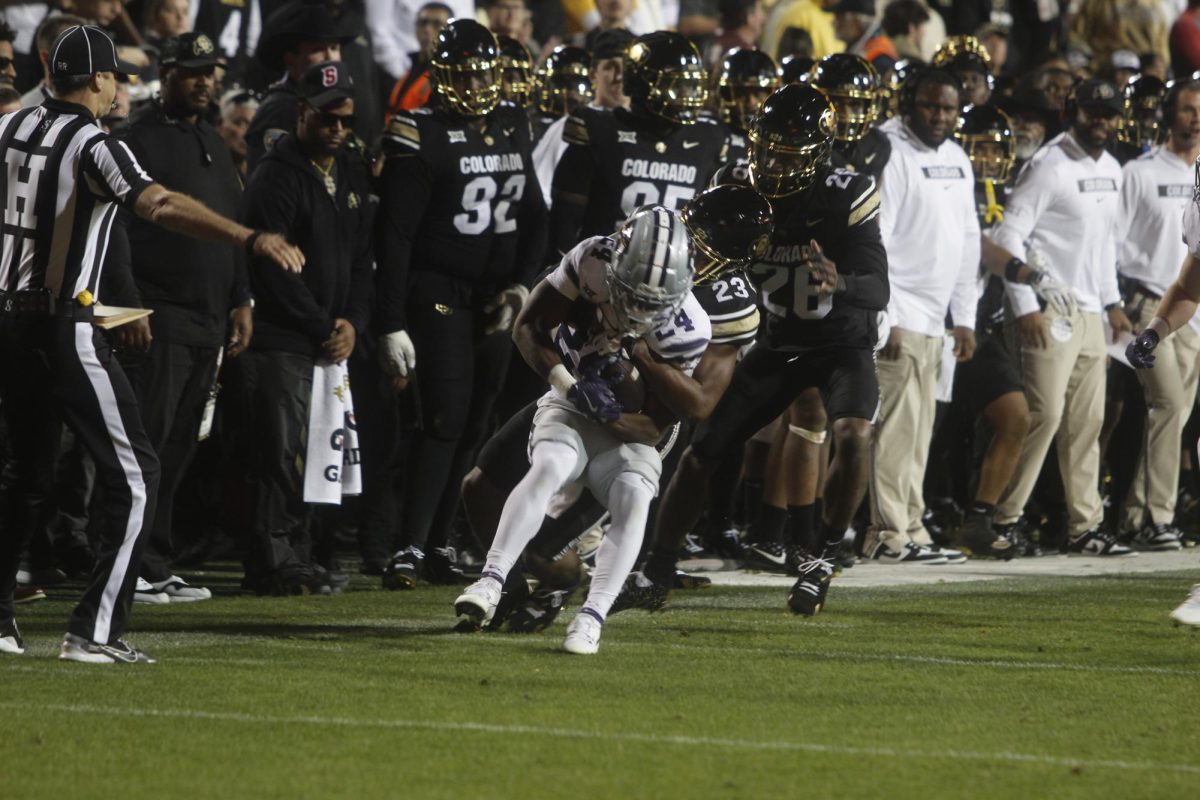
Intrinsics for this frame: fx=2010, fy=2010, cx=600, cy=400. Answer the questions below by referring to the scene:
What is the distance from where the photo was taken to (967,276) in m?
10.8

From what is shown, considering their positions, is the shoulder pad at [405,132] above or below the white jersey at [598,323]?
above

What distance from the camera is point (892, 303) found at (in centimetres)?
1041

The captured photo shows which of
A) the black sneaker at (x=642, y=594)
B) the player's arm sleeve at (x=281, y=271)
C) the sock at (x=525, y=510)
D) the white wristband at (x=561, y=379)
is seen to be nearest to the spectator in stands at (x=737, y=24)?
the player's arm sleeve at (x=281, y=271)

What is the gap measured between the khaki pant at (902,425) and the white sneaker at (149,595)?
154 inches

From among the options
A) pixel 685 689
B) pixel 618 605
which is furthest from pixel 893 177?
pixel 685 689

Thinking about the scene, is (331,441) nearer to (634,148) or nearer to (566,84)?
(634,148)

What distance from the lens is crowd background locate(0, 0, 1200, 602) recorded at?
8.70 metres

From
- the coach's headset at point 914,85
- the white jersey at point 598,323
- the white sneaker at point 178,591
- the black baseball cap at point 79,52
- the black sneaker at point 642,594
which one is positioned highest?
the coach's headset at point 914,85

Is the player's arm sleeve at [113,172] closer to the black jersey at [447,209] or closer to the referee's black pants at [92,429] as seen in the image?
the referee's black pants at [92,429]

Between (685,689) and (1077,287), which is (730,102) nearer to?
(1077,287)

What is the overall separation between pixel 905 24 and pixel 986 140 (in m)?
2.34

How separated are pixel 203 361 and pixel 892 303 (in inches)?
144

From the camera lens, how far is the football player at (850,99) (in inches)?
396

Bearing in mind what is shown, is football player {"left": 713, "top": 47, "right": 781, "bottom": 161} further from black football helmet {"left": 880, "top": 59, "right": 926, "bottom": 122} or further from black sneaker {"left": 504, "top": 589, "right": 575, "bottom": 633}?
black sneaker {"left": 504, "top": 589, "right": 575, "bottom": 633}
